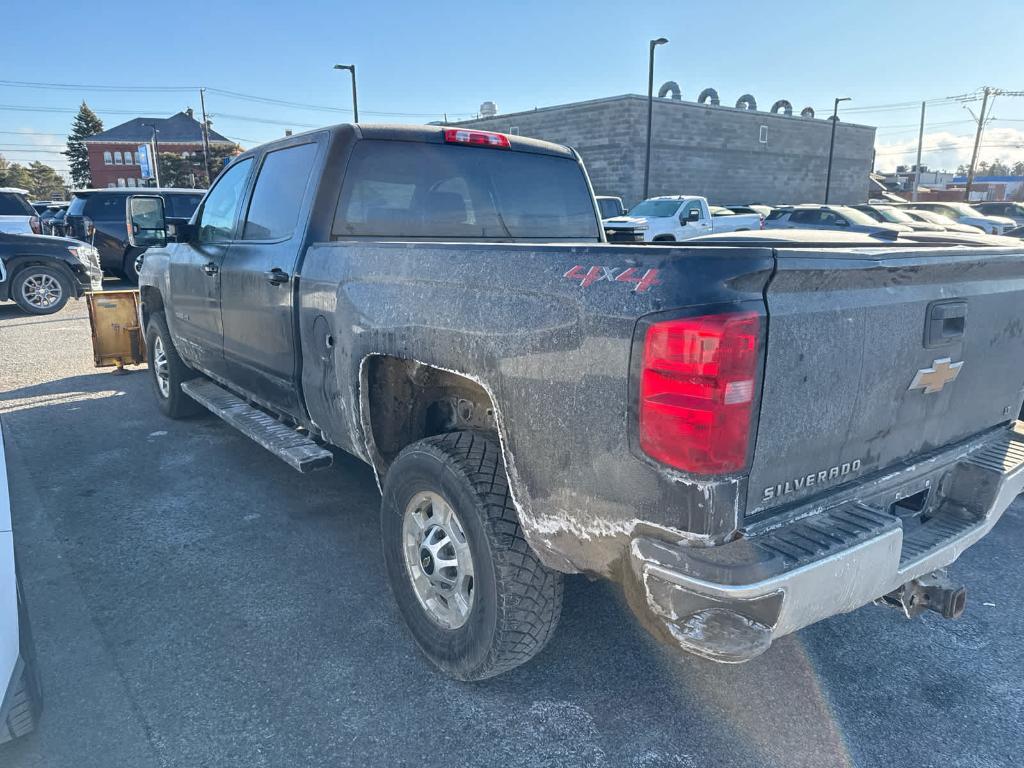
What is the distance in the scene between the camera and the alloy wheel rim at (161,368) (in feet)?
20.2

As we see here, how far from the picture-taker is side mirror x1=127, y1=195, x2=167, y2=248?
5276 mm

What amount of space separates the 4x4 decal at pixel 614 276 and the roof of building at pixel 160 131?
82418 mm

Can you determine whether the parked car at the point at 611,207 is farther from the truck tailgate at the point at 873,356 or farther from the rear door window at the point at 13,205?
the truck tailgate at the point at 873,356

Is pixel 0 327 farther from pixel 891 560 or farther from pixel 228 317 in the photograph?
pixel 891 560

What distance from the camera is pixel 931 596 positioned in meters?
2.42

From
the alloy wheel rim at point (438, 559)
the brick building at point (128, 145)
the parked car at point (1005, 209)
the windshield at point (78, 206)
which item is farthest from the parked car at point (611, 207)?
the brick building at point (128, 145)

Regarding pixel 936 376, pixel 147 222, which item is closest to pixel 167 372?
pixel 147 222

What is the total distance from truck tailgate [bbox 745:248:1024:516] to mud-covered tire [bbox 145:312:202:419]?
17.2ft

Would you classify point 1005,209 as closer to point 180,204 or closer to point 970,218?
point 970,218

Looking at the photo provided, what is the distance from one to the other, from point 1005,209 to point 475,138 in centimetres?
3424

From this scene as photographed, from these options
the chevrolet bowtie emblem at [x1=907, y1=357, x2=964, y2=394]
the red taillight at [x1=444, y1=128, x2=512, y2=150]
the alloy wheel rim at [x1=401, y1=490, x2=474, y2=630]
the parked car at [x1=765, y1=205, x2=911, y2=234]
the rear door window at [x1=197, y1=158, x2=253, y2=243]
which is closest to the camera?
the chevrolet bowtie emblem at [x1=907, y1=357, x2=964, y2=394]

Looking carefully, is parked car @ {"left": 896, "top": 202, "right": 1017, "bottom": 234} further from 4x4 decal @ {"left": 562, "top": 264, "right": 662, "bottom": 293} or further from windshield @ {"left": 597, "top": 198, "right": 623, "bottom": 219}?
4x4 decal @ {"left": 562, "top": 264, "right": 662, "bottom": 293}

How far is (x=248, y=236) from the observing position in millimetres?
4312

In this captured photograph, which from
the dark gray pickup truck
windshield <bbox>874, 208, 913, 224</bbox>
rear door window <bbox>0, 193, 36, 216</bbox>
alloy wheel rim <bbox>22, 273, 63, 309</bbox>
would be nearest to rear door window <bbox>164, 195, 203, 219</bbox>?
alloy wheel rim <bbox>22, 273, 63, 309</bbox>
